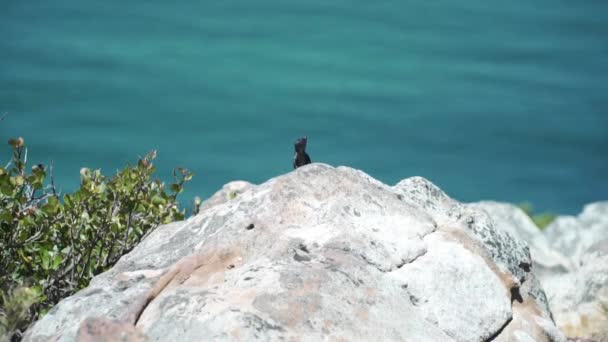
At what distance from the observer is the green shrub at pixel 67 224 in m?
4.70

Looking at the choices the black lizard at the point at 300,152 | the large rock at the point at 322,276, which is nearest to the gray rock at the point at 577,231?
the black lizard at the point at 300,152

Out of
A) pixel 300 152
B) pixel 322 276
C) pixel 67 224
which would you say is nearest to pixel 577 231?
pixel 300 152

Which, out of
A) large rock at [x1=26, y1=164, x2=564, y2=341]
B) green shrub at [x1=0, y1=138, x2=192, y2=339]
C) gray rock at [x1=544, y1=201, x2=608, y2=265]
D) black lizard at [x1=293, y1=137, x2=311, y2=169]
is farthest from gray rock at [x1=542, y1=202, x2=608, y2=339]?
gray rock at [x1=544, y1=201, x2=608, y2=265]

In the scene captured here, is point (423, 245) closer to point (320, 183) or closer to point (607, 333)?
point (320, 183)

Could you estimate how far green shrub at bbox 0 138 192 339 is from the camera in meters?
4.70

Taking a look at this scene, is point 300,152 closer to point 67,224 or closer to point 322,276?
point 67,224

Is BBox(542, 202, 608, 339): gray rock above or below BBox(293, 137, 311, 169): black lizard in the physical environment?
below

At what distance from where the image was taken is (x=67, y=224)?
4.89 m

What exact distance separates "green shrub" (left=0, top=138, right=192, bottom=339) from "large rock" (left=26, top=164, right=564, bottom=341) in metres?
0.55

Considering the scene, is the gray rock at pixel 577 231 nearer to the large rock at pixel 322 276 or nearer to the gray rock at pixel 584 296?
the gray rock at pixel 584 296

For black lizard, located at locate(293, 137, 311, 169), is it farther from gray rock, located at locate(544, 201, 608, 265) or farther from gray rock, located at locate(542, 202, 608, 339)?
gray rock, located at locate(544, 201, 608, 265)

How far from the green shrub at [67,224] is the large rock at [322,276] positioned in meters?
0.55

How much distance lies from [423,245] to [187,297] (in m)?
1.09

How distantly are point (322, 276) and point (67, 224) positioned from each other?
63.4 inches
